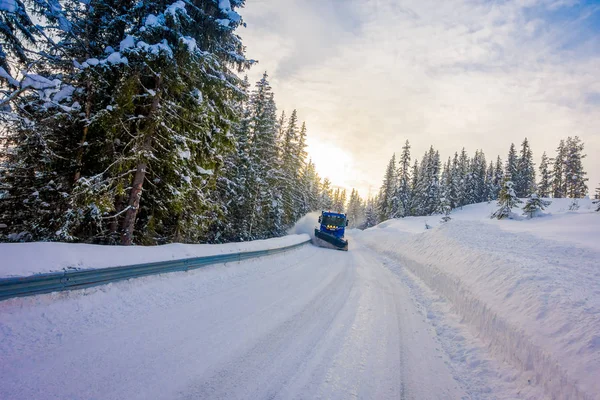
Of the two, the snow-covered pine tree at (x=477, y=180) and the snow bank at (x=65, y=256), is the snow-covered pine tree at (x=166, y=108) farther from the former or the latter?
the snow-covered pine tree at (x=477, y=180)

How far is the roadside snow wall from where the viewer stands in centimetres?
358

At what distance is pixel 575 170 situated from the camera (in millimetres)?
54156

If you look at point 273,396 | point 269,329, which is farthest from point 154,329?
point 273,396

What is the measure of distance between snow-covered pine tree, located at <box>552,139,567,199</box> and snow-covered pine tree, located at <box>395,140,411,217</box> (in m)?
33.3

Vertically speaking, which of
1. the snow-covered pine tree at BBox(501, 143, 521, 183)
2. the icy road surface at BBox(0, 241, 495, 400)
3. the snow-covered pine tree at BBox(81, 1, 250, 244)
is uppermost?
the snow-covered pine tree at BBox(501, 143, 521, 183)

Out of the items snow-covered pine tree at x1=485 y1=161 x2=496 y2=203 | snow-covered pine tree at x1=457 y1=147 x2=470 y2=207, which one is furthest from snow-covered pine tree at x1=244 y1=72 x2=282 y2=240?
snow-covered pine tree at x1=485 y1=161 x2=496 y2=203

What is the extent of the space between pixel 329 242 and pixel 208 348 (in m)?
16.4

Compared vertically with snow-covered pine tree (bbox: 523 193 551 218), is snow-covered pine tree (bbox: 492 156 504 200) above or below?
above

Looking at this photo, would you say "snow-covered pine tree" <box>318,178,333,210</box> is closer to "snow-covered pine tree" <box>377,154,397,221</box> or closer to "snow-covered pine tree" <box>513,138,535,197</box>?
"snow-covered pine tree" <box>377,154,397,221</box>

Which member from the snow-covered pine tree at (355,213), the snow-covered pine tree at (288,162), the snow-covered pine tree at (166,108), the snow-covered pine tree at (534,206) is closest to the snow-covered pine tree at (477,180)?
the snow-covered pine tree at (534,206)

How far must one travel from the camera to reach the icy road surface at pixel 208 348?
2961 millimetres

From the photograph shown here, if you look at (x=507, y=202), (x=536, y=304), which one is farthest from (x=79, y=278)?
(x=507, y=202)

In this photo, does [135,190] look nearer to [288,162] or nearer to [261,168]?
[261,168]

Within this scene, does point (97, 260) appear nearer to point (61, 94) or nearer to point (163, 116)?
point (163, 116)
